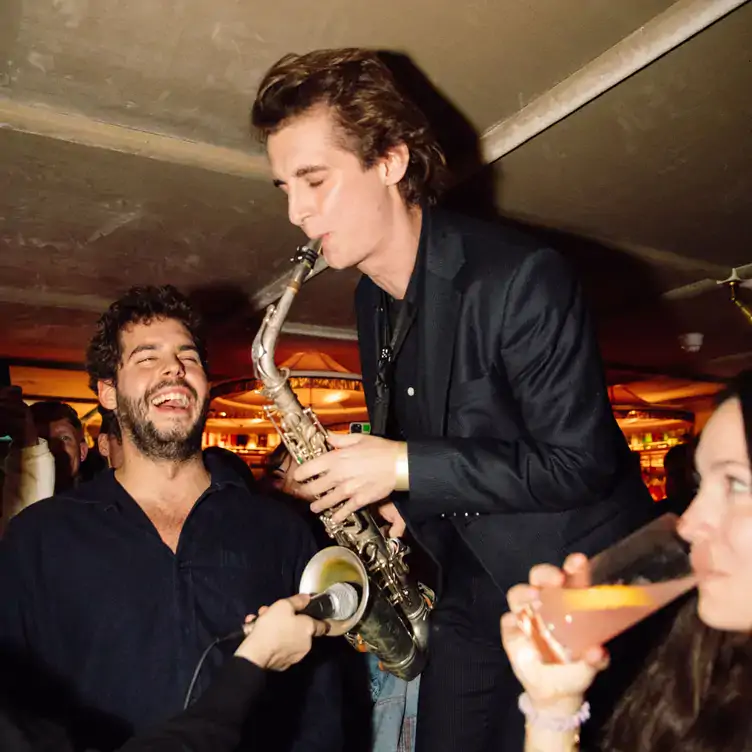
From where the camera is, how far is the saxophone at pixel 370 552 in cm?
246

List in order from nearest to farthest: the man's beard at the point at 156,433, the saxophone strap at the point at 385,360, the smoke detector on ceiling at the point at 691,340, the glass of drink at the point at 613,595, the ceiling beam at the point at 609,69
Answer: the glass of drink at the point at 613,595
the ceiling beam at the point at 609,69
the saxophone strap at the point at 385,360
the man's beard at the point at 156,433
the smoke detector on ceiling at the point at 691,340

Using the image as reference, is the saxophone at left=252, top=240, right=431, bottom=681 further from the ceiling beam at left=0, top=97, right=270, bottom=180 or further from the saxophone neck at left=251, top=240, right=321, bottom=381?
the ceiling beam at left=0, top=97, right=270, bottom=180

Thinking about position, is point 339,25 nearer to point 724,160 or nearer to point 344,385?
point 724,160

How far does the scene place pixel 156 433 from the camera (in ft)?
8.84

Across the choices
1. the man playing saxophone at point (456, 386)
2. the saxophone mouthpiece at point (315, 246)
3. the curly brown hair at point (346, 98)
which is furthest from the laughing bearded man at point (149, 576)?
the curly brown hair at point (346, 98)

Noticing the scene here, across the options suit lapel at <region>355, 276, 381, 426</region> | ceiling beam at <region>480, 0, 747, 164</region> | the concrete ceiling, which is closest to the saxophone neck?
suit lapel at <region>355, 276, 381, 426</region>

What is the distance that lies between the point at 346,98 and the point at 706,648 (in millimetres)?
1682

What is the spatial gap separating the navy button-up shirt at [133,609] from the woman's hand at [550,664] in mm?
1396

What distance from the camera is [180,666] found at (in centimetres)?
221

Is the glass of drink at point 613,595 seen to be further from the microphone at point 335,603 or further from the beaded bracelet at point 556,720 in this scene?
the microphone at point 335,603

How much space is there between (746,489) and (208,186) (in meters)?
2.68

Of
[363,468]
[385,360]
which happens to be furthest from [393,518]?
[363,468]

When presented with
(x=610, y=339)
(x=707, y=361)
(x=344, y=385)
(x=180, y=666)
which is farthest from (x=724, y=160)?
(x=707, y=361)

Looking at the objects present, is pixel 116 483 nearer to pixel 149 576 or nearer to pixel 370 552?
pixel 149 576
